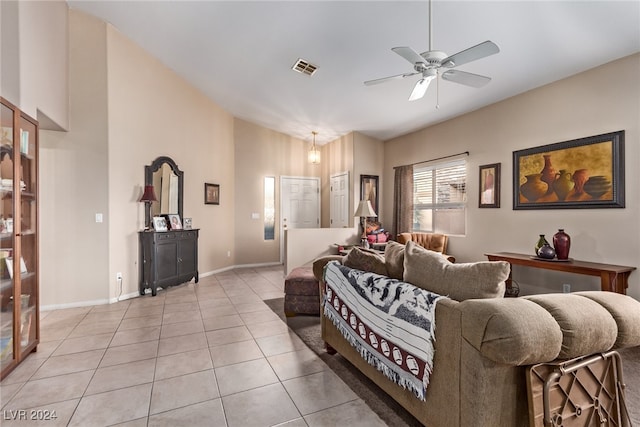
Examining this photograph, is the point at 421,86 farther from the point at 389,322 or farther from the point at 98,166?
the point at 98,166

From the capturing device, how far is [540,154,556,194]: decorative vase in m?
3.82

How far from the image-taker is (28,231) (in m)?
2.70

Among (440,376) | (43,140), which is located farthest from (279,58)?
(440,376)

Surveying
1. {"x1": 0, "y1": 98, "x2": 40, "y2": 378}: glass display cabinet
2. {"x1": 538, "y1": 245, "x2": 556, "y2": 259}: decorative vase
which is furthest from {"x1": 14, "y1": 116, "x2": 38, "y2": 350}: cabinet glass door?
{"x1": 538, "y1": 245, "x2": 556, "y2": 259}: decorative vase

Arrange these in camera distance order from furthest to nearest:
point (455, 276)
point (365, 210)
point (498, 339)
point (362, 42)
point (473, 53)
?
point (365, 210)
point (362, 42)
point (473, 53)
point (455, 276)
point (498, 339)

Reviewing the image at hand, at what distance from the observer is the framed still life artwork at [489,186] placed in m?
4.48

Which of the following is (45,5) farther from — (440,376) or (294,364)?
(440,376)

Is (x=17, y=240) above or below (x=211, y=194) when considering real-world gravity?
below

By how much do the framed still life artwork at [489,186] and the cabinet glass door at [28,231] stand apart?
5389mm

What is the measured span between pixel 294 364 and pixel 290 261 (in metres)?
3.00

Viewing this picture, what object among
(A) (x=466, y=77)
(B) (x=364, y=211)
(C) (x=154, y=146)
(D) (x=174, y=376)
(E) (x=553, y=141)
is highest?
(A) (x=466, y=77)

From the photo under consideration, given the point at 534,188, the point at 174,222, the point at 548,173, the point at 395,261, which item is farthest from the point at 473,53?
the point at 174,222

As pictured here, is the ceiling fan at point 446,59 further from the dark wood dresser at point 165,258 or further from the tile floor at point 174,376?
the dark wood dresser at point 165,258

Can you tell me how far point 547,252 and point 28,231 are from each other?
17.2ft
